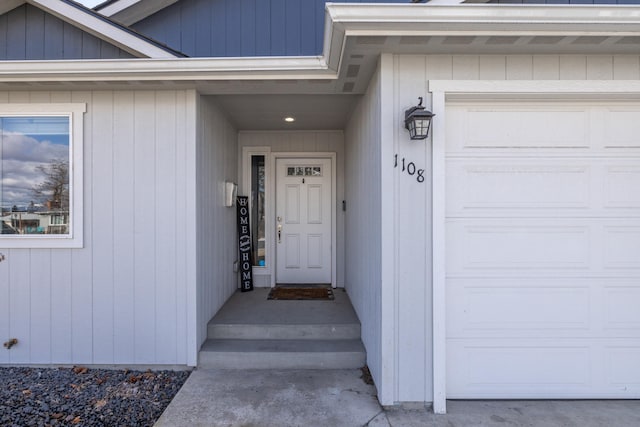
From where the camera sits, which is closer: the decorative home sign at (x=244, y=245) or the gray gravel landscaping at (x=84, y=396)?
the gray gravel landscaping at (x=84, y=396)

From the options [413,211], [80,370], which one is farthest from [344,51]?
[80,370]

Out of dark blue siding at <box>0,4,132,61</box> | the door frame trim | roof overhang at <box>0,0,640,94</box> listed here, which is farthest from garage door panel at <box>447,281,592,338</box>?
dark blue siding at <box>0,4,132,61</box>

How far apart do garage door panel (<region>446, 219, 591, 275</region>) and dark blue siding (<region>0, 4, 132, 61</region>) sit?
342 cm

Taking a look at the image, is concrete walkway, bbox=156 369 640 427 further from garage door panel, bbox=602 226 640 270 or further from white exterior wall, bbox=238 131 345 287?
white exterior wall, bbox=238 131 345 287

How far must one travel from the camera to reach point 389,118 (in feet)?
7.91

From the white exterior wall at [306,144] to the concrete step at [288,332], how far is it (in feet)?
5.27

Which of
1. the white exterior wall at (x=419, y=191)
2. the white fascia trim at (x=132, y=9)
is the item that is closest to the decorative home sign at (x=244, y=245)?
the white fascia trim at (x=132, y=9)

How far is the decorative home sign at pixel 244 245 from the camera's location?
184 inches

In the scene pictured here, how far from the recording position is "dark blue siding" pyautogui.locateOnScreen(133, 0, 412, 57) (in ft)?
12.3

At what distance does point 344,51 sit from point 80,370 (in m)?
3.52

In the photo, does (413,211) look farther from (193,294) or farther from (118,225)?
(118,225)

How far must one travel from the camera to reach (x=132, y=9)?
3879 mm

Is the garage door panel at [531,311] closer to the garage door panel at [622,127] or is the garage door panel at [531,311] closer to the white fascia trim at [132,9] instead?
the garage door panel at [622,127]

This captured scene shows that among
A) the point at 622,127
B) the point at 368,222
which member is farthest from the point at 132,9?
the point at 622,127
